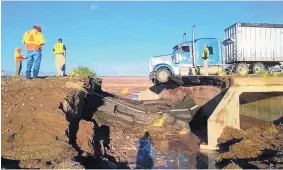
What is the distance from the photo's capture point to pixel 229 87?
54.0 feet

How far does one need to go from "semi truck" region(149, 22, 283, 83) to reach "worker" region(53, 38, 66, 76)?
19.2 feet

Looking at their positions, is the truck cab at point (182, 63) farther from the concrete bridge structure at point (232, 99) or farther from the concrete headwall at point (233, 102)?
the concrete headwall at point (233, 102)

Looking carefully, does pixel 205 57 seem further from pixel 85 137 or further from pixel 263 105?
pixel 85 137

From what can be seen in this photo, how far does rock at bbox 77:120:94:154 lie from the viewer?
1053 centimetres

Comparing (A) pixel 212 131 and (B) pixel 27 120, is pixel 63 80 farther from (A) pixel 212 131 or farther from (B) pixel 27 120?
(A) pixel 212 131

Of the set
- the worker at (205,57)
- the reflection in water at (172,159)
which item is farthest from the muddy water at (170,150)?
the worker at (205,57)

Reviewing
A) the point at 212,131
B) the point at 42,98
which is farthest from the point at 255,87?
the point at 42,98

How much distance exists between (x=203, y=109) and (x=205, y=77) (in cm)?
483

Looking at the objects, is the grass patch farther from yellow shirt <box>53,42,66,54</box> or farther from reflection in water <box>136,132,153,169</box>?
yellow shirt <box>53,42,66,54</box>

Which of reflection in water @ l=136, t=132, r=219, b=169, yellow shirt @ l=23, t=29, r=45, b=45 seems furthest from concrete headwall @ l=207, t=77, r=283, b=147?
yellow shirt @ l=23, t=29, r=45, b=45

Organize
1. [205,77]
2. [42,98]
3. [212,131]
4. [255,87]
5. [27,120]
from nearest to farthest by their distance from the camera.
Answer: [27,120] → [42,98] → [212,131] → [255,87] → [205,77]

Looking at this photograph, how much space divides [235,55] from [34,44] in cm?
1210

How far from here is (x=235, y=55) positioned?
763 inches

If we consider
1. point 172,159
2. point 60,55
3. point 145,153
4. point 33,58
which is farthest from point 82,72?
point 172,159
